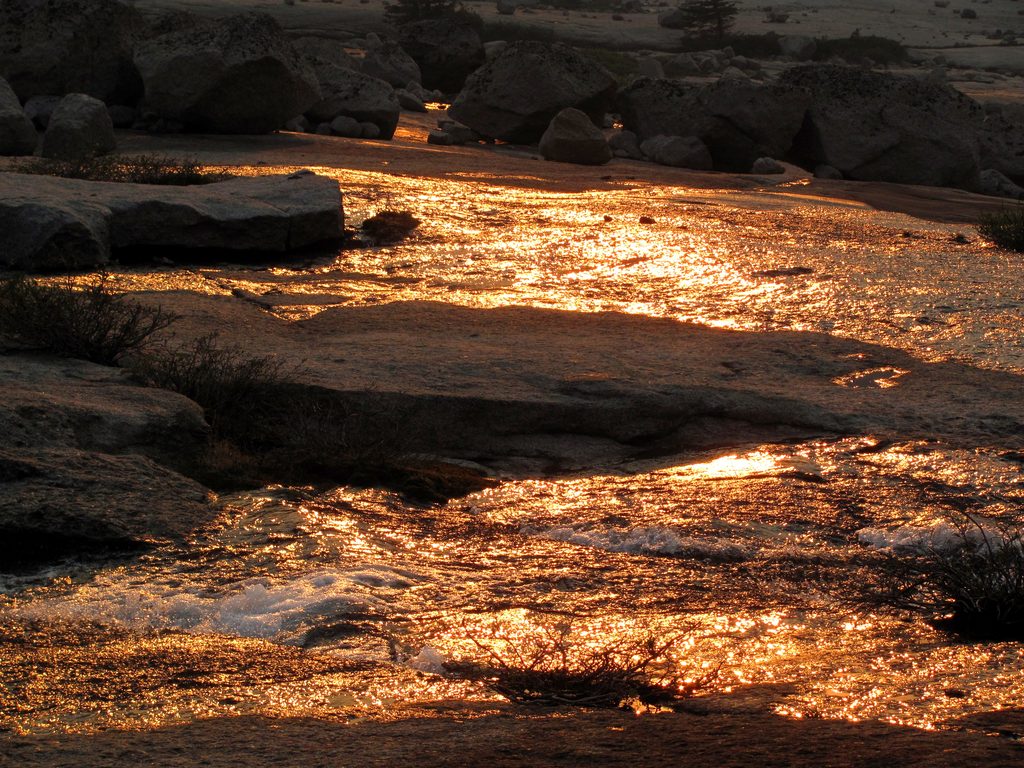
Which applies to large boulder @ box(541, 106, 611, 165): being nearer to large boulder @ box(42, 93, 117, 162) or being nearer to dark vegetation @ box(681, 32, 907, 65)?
large boulder @ box(42, 93, 117, 162)

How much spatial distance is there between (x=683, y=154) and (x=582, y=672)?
→ 14737 millimetres

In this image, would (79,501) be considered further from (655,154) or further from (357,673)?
(655,154)

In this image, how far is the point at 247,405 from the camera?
16.8ft

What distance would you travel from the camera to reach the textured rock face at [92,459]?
12.5 ft

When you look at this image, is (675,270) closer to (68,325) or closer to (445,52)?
(68,325)

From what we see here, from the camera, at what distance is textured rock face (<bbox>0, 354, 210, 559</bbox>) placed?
12.5 ft

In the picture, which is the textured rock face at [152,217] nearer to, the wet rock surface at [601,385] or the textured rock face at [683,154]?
the wet rock surface at [601,385]

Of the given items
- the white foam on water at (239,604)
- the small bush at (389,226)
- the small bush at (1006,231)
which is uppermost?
the small bush at (1006,231)

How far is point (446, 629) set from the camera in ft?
10.8

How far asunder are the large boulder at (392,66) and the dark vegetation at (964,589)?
68.3 feet

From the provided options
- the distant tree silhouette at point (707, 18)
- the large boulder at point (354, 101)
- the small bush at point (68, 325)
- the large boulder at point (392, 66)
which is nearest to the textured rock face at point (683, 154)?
the large boulder at point (354, 101)

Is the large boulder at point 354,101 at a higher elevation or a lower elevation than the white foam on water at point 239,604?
higher

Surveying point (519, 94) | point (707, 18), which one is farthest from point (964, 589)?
point (707, 18)

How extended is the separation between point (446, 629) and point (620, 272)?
558cm
